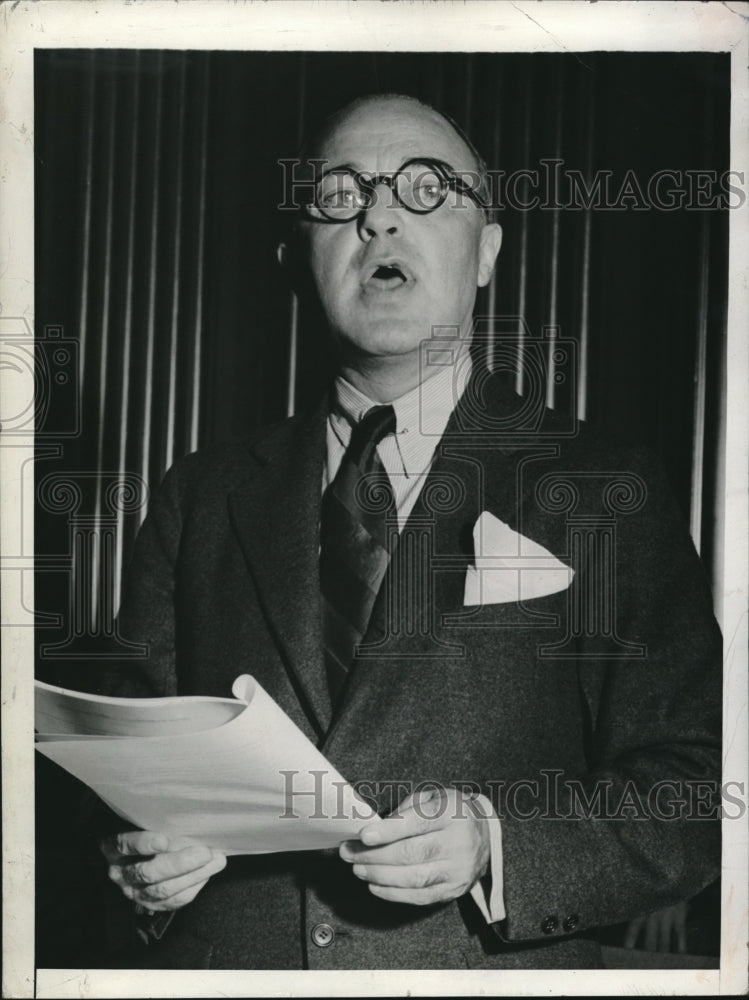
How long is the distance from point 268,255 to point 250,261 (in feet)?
0.08

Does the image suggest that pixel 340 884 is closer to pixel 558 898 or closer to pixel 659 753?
pixel 558 898

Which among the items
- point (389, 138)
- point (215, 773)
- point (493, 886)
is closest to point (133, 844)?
point (215, 773)

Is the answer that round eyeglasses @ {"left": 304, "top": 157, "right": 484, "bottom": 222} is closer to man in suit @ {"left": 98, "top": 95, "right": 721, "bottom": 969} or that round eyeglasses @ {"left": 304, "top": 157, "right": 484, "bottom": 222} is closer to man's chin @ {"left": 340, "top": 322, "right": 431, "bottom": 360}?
man in suit @ {"left": 98, "top": 95, "right": 721, "bottom": 969}

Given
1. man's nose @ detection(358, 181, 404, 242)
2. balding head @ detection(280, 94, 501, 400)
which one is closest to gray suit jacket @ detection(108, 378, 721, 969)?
balding head @ detection(280, 94, 501, 400)

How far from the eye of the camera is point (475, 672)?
1336 millimetres

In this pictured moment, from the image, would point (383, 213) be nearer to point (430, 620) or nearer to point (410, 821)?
point (430, 620)

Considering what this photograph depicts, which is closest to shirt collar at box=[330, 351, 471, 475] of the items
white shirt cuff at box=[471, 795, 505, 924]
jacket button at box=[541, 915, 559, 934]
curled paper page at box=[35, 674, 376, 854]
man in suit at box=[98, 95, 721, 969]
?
man in suit at box=[98, 95, 721, 969]

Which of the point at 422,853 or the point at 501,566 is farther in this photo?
the point at 501,566

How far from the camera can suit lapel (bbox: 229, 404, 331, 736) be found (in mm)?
1330

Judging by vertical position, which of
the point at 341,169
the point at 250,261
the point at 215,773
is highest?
the point at 341,169

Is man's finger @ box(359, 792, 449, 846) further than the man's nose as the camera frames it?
No

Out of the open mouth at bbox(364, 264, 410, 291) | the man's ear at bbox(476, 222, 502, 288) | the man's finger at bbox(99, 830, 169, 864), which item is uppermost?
the man's ear at bbox(476, 222, 502, 288)

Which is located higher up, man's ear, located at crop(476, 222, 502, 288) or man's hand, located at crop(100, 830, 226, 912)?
man's ear, located at crop(476, 222, 502, 288)

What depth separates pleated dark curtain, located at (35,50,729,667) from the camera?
141 cm
